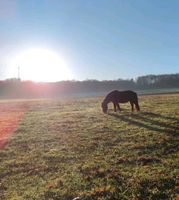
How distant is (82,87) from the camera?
117 metres

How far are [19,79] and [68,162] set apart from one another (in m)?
109

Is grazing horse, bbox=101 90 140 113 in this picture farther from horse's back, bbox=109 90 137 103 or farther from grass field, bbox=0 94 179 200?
grass field, bbox=0 94 179 200

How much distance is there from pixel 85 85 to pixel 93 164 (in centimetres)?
10751

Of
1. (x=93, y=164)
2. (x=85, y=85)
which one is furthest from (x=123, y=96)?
(x=85, y=85)

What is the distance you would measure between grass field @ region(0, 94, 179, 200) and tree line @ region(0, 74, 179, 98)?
8948 cm

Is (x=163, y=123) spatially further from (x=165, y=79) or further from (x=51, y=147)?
(x=165, y=79)

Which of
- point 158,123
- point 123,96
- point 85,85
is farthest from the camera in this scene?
point 85,85

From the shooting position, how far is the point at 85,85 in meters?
118

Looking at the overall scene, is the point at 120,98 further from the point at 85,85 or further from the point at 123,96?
the point at 85,85

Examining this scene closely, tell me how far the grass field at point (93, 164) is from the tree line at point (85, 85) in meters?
89.5

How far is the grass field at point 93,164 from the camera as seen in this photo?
8.56 metres

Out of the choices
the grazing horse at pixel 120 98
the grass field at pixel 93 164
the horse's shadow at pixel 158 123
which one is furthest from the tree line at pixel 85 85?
the grass field at pixel 93 164

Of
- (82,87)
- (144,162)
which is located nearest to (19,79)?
(82,87)

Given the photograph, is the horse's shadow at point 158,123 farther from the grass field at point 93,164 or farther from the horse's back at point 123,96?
the horse's back at point 123,96
